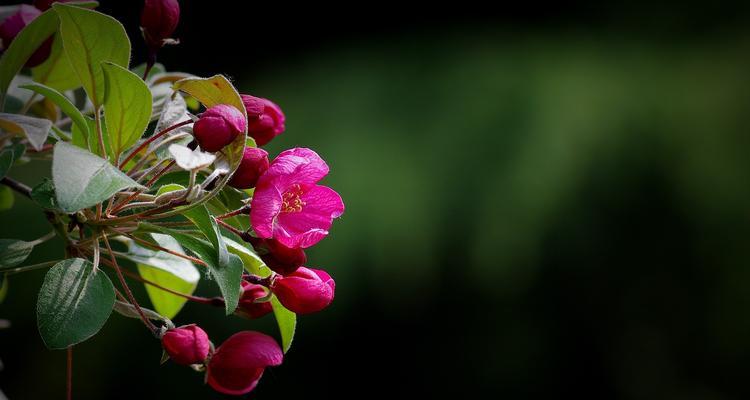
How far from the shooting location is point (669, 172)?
8.09ft

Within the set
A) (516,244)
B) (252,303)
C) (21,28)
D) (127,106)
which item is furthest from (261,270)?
(516,244)

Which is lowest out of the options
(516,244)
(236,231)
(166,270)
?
(516,244)

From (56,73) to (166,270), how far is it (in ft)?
0.60

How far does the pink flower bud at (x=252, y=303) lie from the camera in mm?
581

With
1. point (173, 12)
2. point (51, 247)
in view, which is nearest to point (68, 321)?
point (173, 12)

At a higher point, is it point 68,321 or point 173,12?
point 173,12

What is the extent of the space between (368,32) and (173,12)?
2520 mm

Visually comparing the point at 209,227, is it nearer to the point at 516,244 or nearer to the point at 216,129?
the point at 216,129

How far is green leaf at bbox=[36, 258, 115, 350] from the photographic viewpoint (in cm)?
48

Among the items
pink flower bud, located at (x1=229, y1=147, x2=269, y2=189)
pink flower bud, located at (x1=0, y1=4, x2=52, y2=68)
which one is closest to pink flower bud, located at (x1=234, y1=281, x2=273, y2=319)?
pink flower bud, located at (x1=229, y1=147, x2=269, y2=189)

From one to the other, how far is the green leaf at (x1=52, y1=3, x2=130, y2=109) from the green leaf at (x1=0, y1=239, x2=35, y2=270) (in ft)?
0.36

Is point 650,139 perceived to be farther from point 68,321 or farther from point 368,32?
point 68,321

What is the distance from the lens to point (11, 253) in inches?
22.4

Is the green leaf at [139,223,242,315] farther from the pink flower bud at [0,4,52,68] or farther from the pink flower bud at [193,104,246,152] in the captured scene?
the pink flower bud at [0,4,52,68]
